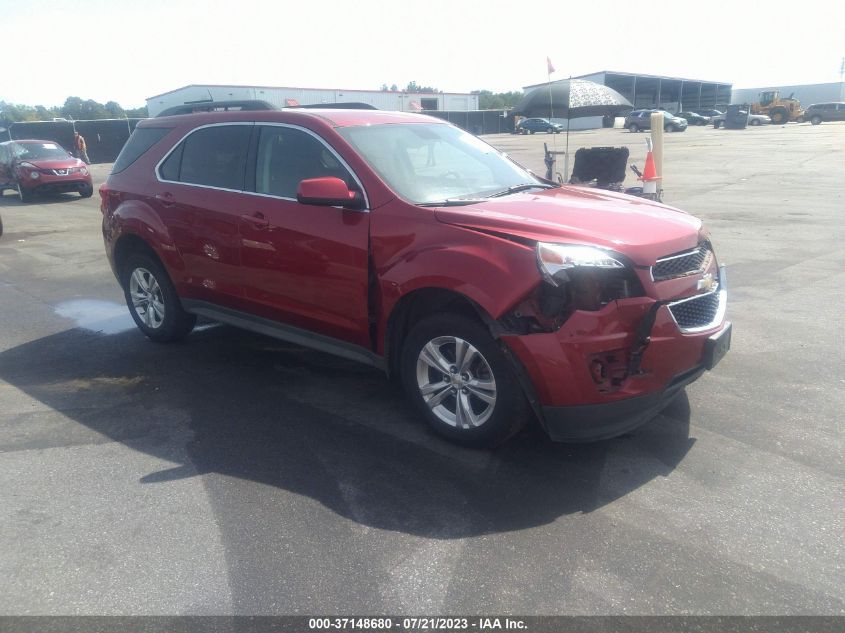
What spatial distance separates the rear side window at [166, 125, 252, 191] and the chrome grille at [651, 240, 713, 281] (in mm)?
3043

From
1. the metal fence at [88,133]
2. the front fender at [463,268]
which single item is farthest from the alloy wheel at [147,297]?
the metal fence at [88,133]

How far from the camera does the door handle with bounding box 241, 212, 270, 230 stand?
4.93 meters

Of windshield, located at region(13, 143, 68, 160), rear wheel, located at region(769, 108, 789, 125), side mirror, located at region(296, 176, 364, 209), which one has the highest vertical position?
side mirror, located at region(296, 176, 364, 209)

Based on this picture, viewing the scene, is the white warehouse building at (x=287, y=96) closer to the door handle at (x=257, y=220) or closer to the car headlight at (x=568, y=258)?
the door handle at (x=257, y=220)

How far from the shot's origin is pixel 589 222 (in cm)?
398

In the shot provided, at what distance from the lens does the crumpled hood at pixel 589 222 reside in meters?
3.71

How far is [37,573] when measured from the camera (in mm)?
3162

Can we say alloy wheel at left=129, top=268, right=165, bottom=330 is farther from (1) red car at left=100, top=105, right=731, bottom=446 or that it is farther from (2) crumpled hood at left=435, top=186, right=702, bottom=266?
(2) crumpled hood at left=435, top=186, right=702, bottom=266

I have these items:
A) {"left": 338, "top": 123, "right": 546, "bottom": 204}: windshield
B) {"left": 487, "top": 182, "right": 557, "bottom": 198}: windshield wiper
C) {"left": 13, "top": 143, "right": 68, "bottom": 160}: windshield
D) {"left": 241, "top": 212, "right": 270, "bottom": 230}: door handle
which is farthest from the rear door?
{"left": 13, "top": 143, "right": 68, "bottom": 160}: windshield

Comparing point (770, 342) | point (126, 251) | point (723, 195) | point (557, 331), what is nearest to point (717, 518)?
point (557, 331)

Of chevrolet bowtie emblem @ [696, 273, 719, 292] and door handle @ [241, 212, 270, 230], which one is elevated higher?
door handle @ [241, 212, 270, 230]

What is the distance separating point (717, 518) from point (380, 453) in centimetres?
183

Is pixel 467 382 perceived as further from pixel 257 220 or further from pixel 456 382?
pixel 257 220

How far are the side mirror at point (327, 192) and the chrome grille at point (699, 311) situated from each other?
1976 millimetres
